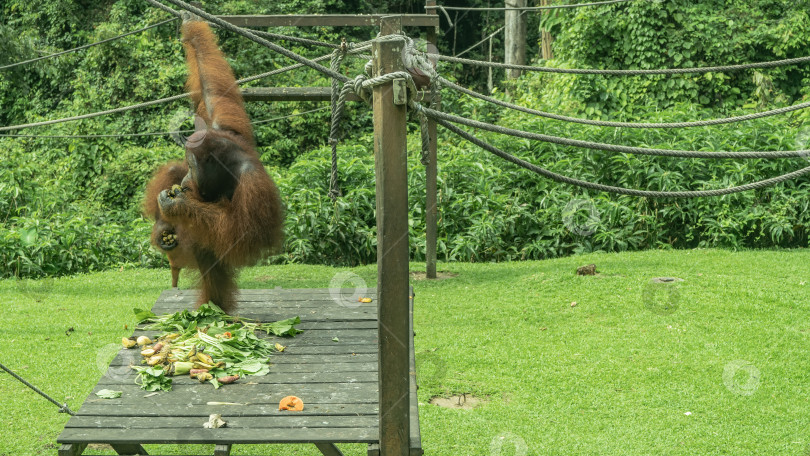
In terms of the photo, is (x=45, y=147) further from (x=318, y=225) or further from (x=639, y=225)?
(x=639, y=225)

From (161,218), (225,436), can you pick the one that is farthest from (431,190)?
(225,436)

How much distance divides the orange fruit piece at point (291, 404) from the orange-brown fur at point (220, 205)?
1.04 metres

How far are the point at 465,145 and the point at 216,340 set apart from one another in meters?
6.70

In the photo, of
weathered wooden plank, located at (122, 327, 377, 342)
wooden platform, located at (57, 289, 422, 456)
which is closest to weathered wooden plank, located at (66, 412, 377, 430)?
wooden platform, located at (57, 289, 422, 456)

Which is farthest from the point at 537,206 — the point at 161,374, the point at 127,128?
the point at 127,128

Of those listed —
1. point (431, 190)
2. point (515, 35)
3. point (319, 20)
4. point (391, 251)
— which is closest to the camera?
point (391, 251)

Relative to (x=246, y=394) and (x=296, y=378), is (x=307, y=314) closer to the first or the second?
(x=296, y=378)

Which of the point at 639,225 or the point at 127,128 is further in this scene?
the point at 127,128

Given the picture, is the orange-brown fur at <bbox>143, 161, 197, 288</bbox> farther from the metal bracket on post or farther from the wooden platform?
the metal bracket on post

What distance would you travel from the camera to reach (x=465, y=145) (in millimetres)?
9992

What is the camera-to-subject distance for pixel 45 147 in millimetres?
11242

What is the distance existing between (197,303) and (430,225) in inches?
115

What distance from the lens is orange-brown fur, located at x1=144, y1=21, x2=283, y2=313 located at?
153 inches

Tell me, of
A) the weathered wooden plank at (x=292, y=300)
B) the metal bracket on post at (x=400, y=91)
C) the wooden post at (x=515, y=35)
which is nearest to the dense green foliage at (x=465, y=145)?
the wooden post at (x=515, y=35)
